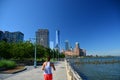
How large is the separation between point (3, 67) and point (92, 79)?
20996 mm

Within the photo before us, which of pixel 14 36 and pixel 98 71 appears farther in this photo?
pixel 14 36

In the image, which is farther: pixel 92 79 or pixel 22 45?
pixel 22 45

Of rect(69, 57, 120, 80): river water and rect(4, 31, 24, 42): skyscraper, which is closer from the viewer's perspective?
rect(69, 57, 120, 80): river water

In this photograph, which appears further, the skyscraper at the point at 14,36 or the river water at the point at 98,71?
the skyscraper at the point at 14,36

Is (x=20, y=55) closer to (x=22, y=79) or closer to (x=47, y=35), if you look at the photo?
(x=22, y=79)

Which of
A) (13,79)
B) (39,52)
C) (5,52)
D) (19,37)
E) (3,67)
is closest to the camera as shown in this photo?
(13,79)

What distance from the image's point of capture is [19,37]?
178 metres

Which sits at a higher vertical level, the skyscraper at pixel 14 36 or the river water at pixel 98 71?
the skyscraper at pixel 14 36

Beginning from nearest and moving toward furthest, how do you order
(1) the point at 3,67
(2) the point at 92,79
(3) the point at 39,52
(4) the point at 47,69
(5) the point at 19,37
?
(4) the point at 47,69 < (1) the point at 3,67 < (2) the point at 92,79 < (3) the point at 39,52 < (5) the point at 19,37

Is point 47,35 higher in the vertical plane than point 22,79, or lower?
higher

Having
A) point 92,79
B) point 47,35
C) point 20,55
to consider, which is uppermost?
point 47,35

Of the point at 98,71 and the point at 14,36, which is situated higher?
the point at 14,36

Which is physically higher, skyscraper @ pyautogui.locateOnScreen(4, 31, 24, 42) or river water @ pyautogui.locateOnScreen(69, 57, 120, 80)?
skyscraper @ pyautogui.locateOnScreen(4, 31, 24, 42)

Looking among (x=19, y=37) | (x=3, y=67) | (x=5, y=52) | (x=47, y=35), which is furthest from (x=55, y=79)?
(x=19, y=37)
